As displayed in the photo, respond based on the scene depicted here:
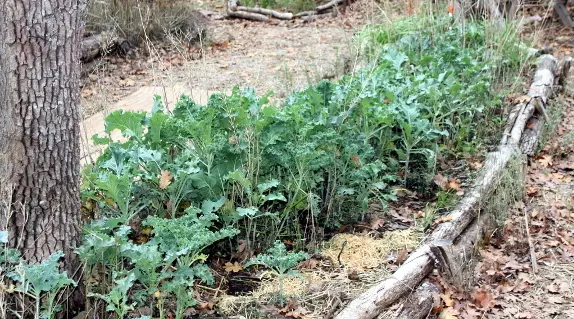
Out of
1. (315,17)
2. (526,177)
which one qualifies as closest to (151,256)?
(526,177)

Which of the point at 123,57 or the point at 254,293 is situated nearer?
the point at 254,293

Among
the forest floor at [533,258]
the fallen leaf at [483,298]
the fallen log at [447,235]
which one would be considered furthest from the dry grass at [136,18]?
the fallen leaf at [483,298]

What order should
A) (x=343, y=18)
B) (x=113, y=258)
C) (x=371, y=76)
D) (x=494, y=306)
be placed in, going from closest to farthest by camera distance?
(x=113, y=258) < (x=494, y=306) < (x=371, y=76) < (x=343, y=18)

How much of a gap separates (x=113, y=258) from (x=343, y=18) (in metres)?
9.22

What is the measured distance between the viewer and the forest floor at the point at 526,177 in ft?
14.6

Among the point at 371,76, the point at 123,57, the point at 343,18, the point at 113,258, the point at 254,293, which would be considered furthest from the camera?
the point at 343,18

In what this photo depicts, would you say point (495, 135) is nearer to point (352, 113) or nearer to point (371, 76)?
point (371, 76)

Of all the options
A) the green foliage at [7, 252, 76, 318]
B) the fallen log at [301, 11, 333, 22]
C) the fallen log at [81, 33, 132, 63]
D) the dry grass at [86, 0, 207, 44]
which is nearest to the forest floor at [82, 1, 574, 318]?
the fallen log at [81, 33, 132, 63]

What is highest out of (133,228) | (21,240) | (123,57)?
(21,240)

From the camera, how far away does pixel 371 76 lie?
18.7ft

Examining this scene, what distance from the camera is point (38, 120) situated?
3.39 m

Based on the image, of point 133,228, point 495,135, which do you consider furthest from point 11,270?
point 495,135

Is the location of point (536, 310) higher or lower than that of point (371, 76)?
lower

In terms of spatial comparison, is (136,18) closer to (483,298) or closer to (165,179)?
(165,179)
